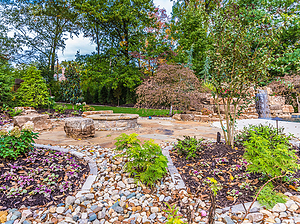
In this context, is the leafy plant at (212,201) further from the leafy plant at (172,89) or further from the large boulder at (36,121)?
the leafy plant at (172,89)

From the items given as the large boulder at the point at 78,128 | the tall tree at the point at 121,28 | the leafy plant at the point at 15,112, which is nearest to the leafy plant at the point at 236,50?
the large boulder at the point at 78,128

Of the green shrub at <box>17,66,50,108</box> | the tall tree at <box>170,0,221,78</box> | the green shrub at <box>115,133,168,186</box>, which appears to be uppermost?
the tall tree at <box>170,0,221,78</box>

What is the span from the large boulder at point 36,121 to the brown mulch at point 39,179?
8.93ft

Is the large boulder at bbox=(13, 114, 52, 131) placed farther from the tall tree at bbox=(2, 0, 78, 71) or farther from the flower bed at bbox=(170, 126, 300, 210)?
the tall tree at bbox=(2, 0, 78, 71)

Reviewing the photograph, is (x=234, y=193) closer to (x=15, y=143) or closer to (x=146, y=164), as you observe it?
(x=146, y=164)

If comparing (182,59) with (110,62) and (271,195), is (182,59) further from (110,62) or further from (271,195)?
(271,195)

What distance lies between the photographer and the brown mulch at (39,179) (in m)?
1.79

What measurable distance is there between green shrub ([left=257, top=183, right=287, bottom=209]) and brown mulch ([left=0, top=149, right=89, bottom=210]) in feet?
6.66

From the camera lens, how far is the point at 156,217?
168cm

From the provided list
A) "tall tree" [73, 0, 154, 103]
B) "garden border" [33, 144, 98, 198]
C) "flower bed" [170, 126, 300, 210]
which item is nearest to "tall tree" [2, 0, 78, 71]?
"tall tree" [73, 0, 154, 103]

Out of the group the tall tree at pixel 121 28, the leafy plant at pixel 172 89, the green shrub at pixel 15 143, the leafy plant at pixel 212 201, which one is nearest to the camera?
the leafy plant at pixel 212 201

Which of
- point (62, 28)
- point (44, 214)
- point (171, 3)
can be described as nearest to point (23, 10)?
point (62, 28)

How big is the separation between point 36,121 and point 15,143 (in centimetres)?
291

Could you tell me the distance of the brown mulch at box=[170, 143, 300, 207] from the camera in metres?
1.88
